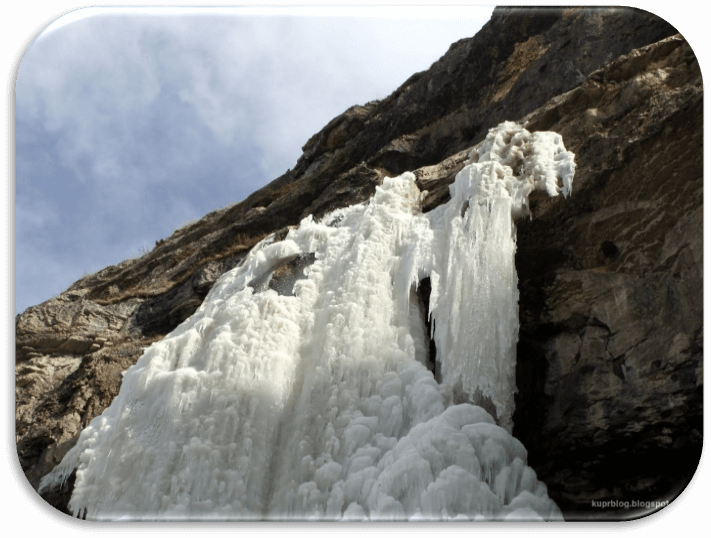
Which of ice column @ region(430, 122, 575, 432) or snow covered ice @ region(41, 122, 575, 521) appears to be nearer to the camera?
snow covered ice @ region(41, 122, 575, 521)

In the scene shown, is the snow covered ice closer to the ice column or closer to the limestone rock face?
the ice column

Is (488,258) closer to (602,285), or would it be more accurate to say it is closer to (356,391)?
(602,285)

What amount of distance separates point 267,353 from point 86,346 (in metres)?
7.07

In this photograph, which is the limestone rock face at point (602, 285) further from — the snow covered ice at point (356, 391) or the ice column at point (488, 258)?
the snow covered ice at point (356, 391)

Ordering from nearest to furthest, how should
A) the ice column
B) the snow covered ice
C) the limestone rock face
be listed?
1. the snow covered ice
2. the limestone rock face
3. the ice column

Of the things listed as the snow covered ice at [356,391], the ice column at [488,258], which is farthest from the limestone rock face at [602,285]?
the snow covered ice at [356,391]

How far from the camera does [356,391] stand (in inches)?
280

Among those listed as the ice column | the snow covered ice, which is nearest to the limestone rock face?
the ice column

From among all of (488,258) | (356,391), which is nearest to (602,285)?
(488,258)

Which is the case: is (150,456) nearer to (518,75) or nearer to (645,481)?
(645,481)

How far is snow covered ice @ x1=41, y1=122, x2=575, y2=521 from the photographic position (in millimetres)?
5676

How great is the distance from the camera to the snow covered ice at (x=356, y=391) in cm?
568

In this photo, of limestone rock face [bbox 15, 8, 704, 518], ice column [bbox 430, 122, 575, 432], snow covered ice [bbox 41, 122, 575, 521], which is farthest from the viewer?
ice column [bbox 430, 122, 575, 432]
